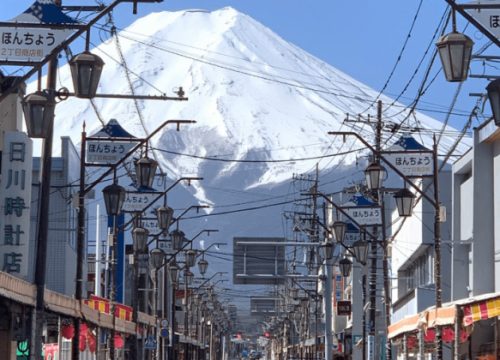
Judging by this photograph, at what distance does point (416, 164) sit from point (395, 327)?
442 centimetres

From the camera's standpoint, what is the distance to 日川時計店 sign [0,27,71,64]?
59.5ft

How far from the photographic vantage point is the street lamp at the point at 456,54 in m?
15.5

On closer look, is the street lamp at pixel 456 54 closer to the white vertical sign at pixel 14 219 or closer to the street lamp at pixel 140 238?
the white vertical sign at pixel 14 219

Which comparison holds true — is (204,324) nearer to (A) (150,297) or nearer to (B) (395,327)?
(A) (150,297)

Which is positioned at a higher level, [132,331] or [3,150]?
[3,150]

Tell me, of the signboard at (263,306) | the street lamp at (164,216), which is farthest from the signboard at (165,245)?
the signboard at (263,306)

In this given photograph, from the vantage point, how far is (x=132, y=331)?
133ft

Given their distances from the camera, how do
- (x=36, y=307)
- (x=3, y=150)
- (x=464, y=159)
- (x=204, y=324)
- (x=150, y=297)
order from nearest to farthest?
(x=36, y=307) < (x=3, y=150) < (x=464, y=159) < (x=150, y=297) < (x=204, y=324)

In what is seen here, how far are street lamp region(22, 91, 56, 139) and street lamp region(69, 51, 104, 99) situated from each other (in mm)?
666

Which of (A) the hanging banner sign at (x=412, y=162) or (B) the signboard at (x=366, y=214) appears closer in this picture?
(A) the hanging banner sign at (x=412, y=162)

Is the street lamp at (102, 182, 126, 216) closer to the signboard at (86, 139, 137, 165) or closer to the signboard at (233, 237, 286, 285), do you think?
the signboard at (86, 139, 137, 165)

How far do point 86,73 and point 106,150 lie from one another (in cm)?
1315

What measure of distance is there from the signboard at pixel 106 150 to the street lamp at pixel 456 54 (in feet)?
51.8

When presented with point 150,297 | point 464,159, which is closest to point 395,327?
point 464,159
